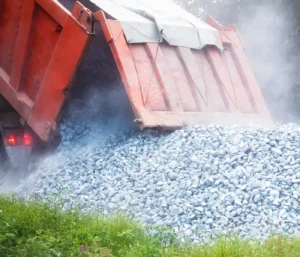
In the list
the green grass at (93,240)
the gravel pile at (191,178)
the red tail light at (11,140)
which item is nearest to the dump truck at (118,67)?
the red tail light at (11,140)

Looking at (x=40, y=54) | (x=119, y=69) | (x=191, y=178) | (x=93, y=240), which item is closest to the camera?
(x=93, y=240)

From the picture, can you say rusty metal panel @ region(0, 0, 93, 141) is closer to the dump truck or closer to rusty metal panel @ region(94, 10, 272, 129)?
the dump truck

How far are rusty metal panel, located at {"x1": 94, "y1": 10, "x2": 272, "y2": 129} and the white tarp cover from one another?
93mm

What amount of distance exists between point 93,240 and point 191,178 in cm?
145

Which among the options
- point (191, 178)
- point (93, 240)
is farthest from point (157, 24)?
point (93, 240)

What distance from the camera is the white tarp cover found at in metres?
6.01

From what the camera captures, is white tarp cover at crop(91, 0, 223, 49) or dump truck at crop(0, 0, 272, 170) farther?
white tarp cover at crop(91, 0, 223, 49)

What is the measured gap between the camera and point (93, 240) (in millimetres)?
3627

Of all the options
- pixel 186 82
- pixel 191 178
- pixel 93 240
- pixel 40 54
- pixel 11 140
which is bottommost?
pixel 93 240

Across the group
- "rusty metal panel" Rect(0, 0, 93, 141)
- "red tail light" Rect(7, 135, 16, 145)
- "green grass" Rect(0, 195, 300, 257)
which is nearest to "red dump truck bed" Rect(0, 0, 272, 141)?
"rusty metal panel" Rect(0, 0, 93, 141)

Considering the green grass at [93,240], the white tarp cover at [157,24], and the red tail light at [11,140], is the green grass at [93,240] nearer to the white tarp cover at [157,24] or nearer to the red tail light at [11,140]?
the red tail light at [11,140]

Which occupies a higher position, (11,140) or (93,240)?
(11,140)

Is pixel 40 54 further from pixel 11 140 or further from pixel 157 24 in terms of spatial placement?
pixel 157 24

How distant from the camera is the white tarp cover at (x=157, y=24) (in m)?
6.01
